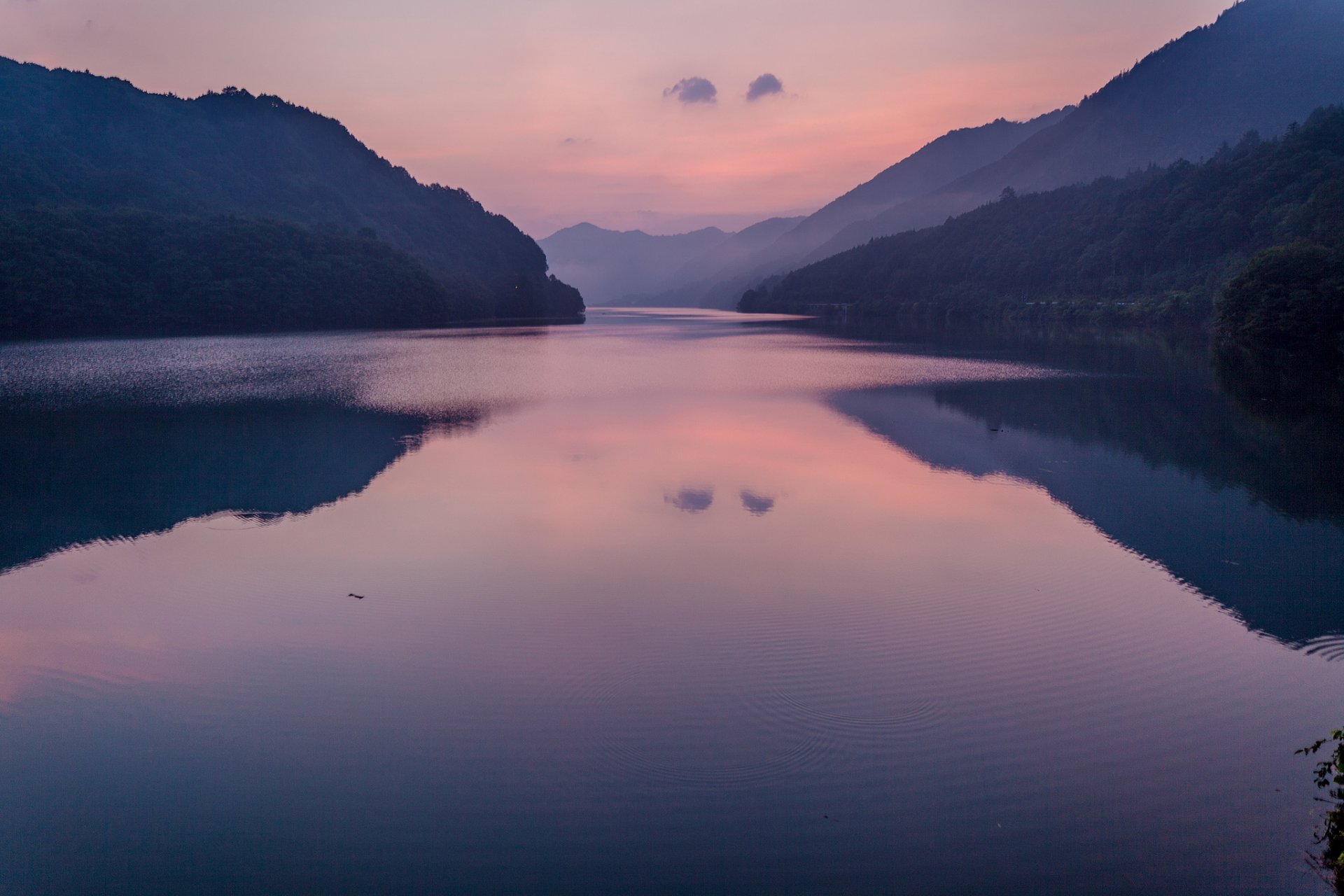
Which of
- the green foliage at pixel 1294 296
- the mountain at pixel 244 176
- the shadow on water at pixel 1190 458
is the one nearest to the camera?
the shadow on water at pixel 1190 458

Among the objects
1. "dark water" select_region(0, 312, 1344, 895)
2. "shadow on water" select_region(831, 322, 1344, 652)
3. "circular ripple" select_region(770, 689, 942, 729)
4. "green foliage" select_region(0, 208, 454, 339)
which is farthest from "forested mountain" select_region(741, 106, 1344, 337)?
"green foliage" select_region(0, 208, 454, 339)

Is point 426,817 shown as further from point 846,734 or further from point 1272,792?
point 1272,792

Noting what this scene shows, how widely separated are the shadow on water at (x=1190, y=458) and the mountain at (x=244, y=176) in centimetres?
8688

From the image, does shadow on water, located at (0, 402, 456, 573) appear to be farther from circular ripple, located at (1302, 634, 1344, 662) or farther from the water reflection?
circular ripple, located at (1302, 634, 1344, 662)

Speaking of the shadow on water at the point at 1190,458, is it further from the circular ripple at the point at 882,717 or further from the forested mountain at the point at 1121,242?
the forested mountain at the point at 1121,242

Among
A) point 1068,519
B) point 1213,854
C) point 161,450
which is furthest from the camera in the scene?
point 161,450

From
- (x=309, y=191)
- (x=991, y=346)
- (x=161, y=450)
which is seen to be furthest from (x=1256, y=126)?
(x=161, y=450)

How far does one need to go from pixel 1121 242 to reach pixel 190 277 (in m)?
102

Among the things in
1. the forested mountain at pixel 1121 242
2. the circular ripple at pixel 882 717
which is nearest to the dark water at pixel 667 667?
the circular ripple at pixel 882 717

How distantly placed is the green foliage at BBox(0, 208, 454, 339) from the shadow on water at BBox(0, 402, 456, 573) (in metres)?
50.9

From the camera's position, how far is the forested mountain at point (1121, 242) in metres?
74.5

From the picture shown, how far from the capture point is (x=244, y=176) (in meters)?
133

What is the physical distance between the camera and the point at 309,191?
138125 mm

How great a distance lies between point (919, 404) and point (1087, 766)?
67.3 feet
